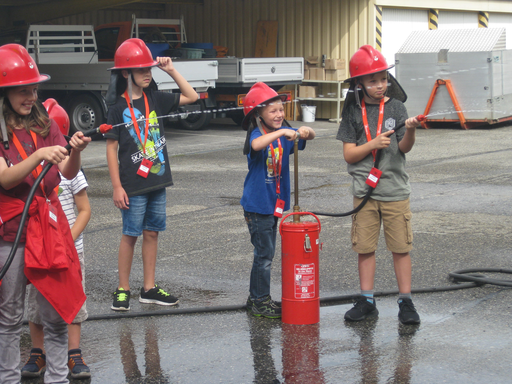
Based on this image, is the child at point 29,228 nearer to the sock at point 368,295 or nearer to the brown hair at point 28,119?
the brown hair at point 28,119

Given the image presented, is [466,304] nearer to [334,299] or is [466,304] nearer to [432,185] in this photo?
[334,299]

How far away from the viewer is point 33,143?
134 inches

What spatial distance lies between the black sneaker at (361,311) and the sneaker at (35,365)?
1.88 metres

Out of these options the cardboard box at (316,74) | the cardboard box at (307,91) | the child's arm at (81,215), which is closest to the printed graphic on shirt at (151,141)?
the child's arm at (81,215)

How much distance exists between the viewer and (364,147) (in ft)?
14.4

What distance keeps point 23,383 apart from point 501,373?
2521mm

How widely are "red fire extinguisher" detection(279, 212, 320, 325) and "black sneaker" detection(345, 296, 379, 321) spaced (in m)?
0.22

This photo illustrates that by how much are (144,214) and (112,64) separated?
10.9 m

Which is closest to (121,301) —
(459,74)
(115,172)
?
(115,172)

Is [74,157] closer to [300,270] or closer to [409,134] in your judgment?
[300,270]

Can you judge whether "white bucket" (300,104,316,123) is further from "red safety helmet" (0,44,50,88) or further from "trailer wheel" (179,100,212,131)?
"red safety helmet" (0,44,50,88)

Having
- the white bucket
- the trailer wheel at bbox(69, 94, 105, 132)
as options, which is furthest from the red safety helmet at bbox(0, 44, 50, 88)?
the white bucket

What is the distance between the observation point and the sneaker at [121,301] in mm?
4827

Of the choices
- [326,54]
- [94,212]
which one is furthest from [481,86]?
[94,212]
